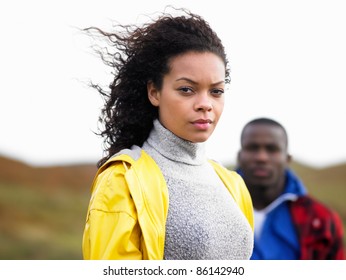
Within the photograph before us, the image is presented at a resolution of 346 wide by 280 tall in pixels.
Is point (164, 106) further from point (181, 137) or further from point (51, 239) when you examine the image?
point (51, 239)

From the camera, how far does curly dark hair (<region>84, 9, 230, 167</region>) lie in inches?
100

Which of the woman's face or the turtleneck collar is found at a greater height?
the woman's face

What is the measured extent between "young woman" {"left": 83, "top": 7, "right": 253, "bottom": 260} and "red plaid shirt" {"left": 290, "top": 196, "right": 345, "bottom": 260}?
2.32 m

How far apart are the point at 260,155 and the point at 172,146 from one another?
2.78 meters

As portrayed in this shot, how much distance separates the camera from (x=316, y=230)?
508 centimetres

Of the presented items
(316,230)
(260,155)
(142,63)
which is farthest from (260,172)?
(142,63)

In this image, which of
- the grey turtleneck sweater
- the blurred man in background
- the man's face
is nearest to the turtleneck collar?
the grey turtleneck sweater

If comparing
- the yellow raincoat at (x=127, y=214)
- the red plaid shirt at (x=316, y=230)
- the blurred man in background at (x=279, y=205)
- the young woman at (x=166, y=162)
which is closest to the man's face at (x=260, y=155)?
the blurred man in background at (x=279, y=205)

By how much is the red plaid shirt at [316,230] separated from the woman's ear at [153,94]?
2.64 meters

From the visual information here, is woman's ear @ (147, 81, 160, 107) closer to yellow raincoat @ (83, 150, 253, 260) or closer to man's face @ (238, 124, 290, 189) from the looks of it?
yellow raincoat @ (83, 150, 253, 260)

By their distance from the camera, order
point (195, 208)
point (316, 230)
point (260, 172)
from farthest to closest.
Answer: point (260, 172) < point (316, 230) < point (195, 208)

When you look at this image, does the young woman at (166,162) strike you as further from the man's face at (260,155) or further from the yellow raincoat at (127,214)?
the man's face at (260,155)

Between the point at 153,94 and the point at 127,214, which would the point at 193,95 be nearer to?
the point at 153,94

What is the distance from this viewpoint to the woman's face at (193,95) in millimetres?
2455
